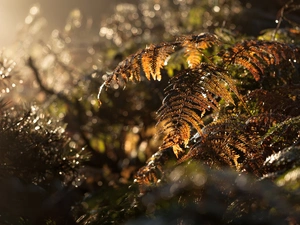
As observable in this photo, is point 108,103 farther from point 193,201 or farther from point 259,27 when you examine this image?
point 193,201

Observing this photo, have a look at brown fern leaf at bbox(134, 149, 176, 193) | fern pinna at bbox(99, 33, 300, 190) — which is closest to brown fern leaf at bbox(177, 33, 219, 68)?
fern pinna at bbox(99, 33, 300, 190)

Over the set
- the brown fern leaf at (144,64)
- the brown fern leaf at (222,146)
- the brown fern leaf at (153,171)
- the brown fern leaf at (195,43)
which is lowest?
the brown fern leaf at (222,146)

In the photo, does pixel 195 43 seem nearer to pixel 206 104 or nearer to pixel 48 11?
pixel 206 104

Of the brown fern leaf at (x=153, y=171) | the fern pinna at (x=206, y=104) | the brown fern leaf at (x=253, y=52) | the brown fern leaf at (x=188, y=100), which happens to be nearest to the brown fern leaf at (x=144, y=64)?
the fern pinna at (x=206, y=104)

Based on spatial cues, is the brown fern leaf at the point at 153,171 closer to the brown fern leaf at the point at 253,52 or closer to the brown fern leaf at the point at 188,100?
the brown fern leaf at the point at 188,100

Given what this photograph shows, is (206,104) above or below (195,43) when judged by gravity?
below

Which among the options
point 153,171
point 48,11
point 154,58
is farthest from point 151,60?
point 48,11

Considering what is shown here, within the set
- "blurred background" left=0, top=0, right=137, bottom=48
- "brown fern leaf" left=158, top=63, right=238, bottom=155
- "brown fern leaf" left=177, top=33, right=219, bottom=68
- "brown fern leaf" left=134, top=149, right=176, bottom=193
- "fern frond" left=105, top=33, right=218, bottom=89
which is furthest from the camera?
"blurred background" left=0, top=0, right=137, bottom=48

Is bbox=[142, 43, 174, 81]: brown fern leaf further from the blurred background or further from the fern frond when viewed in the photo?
Answer: the blurred background

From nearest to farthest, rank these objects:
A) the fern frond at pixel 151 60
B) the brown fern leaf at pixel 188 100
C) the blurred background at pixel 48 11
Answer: the brown fern leaf at pixel 188 100, the fern frond at pixel 151 60, the blurred background at pixel 48 11

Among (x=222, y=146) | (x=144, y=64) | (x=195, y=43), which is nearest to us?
(x=222, y=146)
